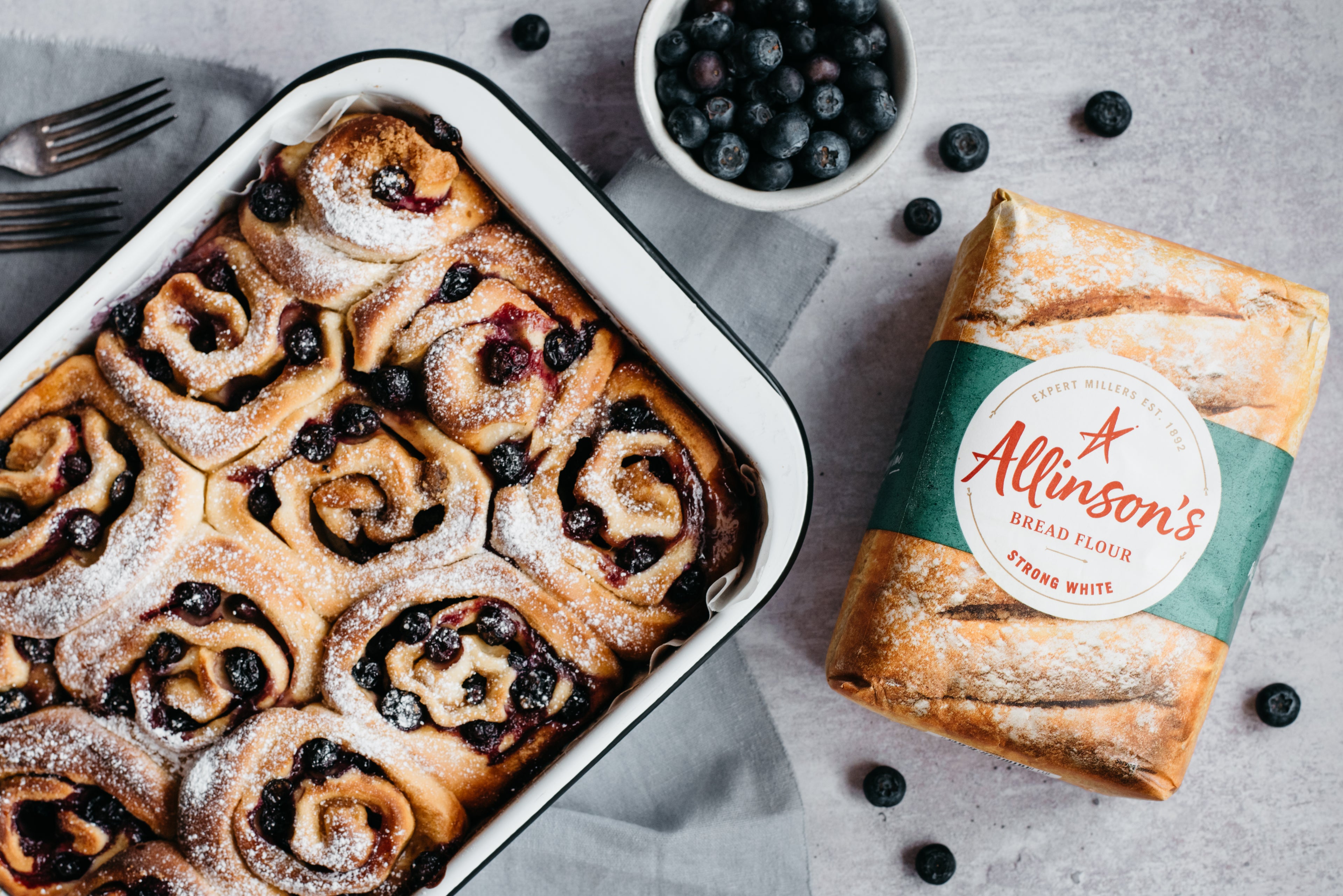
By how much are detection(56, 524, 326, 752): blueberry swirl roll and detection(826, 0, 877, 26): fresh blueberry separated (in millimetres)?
1287

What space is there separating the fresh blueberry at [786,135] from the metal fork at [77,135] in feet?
3.64

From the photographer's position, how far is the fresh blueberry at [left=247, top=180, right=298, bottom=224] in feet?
4.76

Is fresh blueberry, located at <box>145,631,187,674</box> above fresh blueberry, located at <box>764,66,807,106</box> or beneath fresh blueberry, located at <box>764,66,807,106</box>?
beneath

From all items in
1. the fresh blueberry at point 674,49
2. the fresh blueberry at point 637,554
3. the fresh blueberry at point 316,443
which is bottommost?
the fresh blueberry at point 637,554

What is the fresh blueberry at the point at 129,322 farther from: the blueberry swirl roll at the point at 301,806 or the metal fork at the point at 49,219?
the blueberry swirl roll at the point at 301,806

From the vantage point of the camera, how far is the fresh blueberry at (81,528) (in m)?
1.42

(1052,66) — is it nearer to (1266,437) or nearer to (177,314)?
(1266,437)

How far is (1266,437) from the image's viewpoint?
1466 mm

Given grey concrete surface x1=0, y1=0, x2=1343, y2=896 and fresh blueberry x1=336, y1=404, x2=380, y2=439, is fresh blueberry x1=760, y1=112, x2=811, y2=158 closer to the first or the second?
grey concrete surface x1=0, y1=0, x2=1343, y2=896

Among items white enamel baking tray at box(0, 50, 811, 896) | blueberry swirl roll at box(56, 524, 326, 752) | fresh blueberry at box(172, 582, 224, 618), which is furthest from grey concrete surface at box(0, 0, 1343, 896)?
fresh blueberry at box(172, 582, 224, 618)

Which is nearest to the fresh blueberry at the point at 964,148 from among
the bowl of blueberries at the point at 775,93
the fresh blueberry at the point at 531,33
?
the bowl of blueberries at the point at 775,93

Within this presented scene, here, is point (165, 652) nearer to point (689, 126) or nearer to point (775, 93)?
point (689, 126)

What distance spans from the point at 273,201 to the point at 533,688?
0.86 m

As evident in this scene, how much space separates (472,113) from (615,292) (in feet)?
1.15
